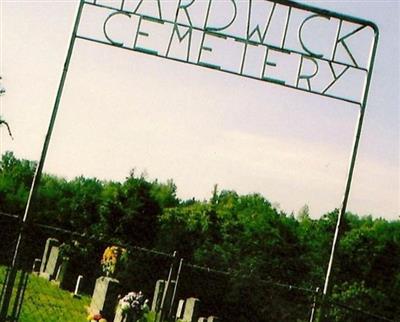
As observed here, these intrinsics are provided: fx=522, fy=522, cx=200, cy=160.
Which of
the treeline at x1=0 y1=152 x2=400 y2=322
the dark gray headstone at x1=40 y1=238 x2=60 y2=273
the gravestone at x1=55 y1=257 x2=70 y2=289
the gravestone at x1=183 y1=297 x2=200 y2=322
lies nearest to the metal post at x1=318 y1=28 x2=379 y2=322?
the gravestone at x1=183 y1=297 x2=200 y2=322

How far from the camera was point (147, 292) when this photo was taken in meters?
29.3

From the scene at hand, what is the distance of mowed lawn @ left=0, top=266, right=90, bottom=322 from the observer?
43.1 ft

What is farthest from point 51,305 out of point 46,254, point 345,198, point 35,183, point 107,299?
point 345,198

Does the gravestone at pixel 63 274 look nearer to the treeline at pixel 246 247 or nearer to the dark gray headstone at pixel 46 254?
the dark gray headstone at pixel 46 254

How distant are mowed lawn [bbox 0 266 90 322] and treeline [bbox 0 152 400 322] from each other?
309 inches

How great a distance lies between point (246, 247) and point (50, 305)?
22.1 meters

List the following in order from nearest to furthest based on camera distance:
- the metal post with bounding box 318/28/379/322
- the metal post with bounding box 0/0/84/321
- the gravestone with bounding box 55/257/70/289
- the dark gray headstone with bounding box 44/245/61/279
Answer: the metal post with bounding box 0/0/84/321 → the metal post with bounding box 318/28/379/322 → the gravestone with bounding box 55/257/70/289 → the dark gray headstone with bounding box 44/245/61/279

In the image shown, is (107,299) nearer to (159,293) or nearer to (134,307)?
(134,307)

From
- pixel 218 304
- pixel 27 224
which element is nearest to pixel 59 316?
pixel 27 224

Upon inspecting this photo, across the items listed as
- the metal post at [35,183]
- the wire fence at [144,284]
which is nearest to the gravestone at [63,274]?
the wire fence at [144,284]

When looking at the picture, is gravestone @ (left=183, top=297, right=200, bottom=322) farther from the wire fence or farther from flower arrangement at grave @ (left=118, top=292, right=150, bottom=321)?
flower arrangement at grave @ (left=118, top=292, right=150, bottom=321)

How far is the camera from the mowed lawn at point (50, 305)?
13.1 meters

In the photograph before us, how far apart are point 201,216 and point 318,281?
35.5 ft

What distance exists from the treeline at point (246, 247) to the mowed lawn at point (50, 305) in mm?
7857
